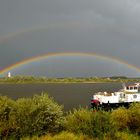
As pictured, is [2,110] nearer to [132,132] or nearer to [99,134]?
[99,134]

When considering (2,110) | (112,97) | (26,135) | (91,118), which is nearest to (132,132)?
(91,118)

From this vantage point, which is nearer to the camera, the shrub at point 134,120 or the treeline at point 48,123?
the treeline at point 48,123

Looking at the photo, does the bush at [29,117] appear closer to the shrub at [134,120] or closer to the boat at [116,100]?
the shrub at [134,120]

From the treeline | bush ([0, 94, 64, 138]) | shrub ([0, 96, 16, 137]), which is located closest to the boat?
the treeline

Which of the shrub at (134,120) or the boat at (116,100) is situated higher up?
the shrub at (134,120)

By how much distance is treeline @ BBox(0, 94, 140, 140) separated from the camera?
1820 cm

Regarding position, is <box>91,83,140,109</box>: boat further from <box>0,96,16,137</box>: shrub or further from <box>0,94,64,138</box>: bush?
<box>0,96,16,137</box>: shrub

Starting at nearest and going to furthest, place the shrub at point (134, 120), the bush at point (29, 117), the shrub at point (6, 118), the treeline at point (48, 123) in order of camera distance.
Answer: the treeline at point (48, 123), the shrub at point (6, 118), the bush at point (29, 117), the shrub at point (134, 120)

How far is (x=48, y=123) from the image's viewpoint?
791 inches

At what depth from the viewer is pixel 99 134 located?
59.3 feet

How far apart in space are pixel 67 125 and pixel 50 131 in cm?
128

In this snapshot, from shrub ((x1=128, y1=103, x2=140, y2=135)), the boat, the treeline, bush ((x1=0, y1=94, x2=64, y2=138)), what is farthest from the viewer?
the boat

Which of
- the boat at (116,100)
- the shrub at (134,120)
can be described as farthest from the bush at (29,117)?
the boat at (116,100)

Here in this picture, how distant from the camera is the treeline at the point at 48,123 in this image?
59.7ft
